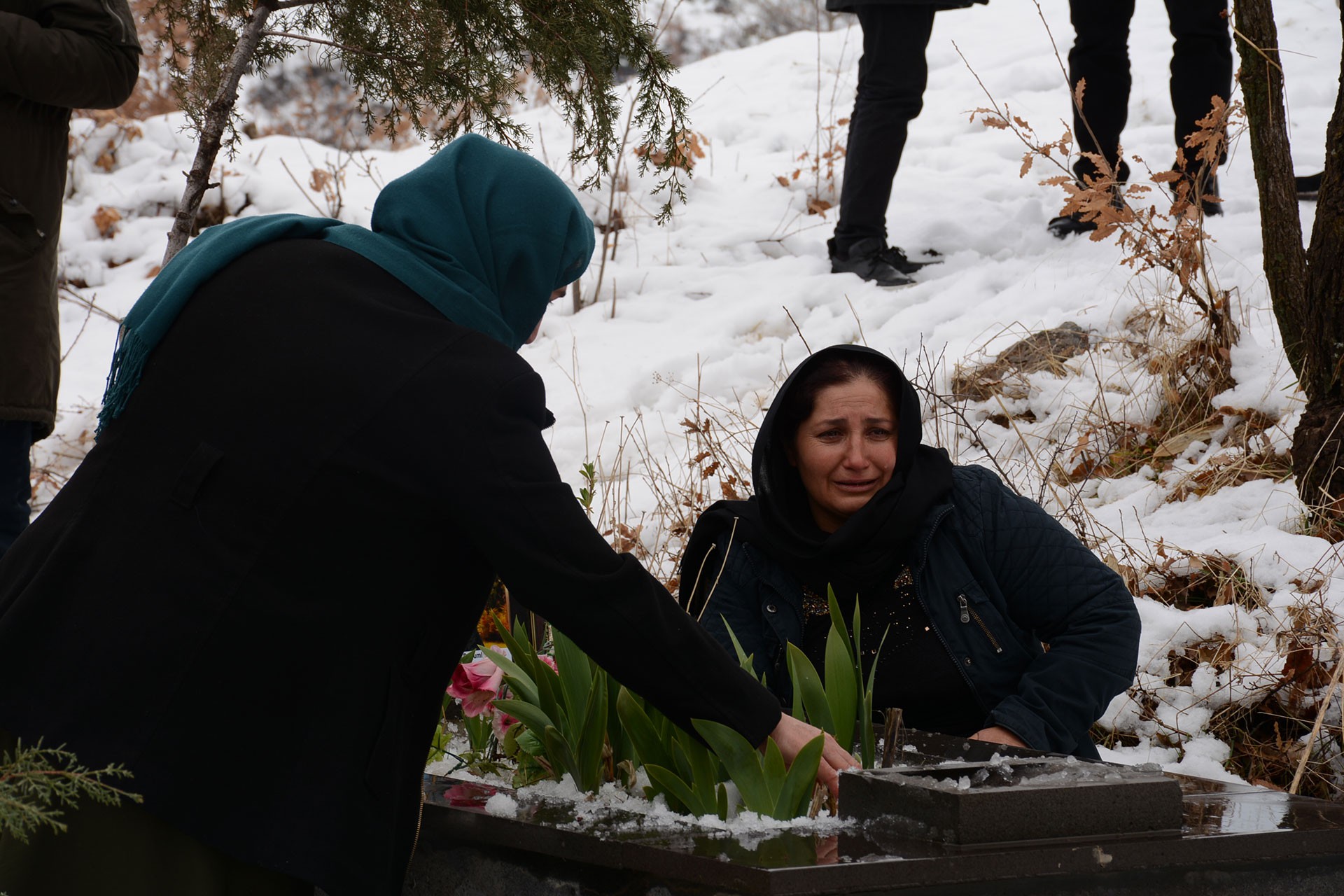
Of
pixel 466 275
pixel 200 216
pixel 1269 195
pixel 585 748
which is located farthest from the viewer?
pixel 200 216

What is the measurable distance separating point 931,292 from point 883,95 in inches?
35.9

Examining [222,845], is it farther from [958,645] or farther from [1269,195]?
[1269,195]

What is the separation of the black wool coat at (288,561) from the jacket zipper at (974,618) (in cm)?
110

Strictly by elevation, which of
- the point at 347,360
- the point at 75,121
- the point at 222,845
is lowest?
the point at 222,845

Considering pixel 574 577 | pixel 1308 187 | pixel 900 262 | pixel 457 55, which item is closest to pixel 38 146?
pixel 457 55

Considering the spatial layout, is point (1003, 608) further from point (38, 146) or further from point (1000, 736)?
point (38, 146)

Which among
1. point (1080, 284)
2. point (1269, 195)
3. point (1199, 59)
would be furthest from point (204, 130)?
point (1199, 59)

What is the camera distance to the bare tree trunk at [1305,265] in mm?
3279

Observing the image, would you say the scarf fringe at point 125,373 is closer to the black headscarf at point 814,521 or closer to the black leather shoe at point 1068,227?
the black headscarf at point 814,521

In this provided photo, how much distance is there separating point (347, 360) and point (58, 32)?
5.65ft

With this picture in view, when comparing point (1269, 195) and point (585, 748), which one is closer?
point (585, 748)

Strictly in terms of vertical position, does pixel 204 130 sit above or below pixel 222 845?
above

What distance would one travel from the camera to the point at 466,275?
1.78 metres

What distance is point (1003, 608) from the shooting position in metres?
2.63
